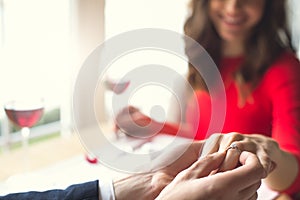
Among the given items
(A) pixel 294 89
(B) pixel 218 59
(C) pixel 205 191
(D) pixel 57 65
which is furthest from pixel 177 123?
(C) pixel 205 191

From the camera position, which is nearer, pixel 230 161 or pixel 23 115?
pixel 230 161

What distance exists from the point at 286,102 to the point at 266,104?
3.5 inches

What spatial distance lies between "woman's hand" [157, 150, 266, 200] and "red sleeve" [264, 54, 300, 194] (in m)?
0.37

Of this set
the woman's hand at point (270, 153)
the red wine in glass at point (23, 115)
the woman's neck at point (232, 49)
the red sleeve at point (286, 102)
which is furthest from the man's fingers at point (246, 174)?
the woman's neck at point (232, 49)

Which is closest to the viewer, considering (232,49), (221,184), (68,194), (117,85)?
(221,184)

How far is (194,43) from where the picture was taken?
1.28 meters

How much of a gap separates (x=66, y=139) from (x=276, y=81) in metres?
0.60

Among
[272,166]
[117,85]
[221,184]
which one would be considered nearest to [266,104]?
[272,166]

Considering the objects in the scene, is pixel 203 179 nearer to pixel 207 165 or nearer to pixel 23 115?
pixel 207 165

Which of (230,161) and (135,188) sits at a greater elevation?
(230,161)

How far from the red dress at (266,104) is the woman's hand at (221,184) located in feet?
1.48

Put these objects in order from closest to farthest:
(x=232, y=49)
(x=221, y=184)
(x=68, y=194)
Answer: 1. (x=221, y=184)
2. (x=68, y=194)
3. (x=232, y=49)

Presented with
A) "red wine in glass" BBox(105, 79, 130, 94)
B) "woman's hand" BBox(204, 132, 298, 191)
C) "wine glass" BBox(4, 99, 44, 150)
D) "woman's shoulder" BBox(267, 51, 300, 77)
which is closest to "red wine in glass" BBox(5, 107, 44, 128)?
"wine glass" BBox(4, 99, 44, 150)

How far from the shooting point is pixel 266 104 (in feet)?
3.77
